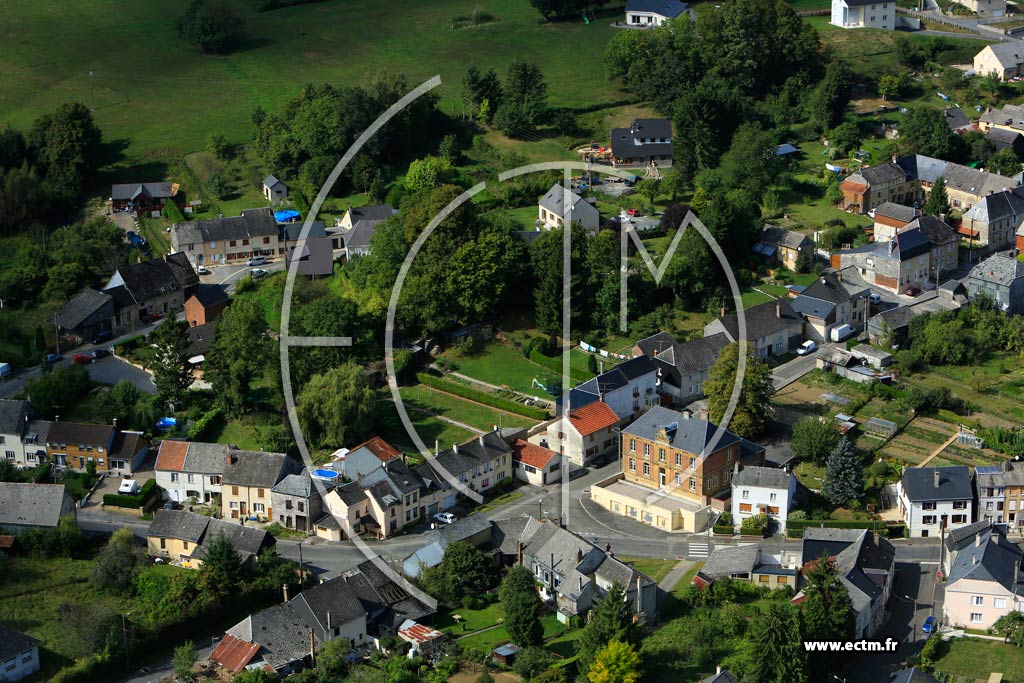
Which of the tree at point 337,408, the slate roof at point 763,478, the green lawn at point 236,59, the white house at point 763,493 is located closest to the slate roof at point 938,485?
the white house at point 763,493

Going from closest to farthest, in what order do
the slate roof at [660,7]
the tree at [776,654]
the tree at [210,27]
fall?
the tree at [776,654], the slate roof at [660,7], the tree at [210,27]

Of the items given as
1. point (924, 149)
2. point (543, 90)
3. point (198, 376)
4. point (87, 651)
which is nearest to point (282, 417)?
point (198, 376)

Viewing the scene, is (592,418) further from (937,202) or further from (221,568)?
(937,202)

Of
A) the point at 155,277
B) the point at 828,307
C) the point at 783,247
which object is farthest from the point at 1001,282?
the point at 155,277

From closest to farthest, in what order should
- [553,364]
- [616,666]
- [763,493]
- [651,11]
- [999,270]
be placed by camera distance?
[616,666], [763,493], [553,364], [999,270], [651,11]

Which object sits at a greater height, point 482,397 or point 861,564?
point 482,397

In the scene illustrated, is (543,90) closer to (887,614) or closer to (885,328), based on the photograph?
(885,328)

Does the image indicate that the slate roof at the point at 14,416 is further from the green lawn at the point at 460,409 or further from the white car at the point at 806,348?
the white car at the point at 806,348
